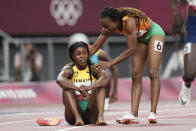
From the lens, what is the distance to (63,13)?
22.8 meters

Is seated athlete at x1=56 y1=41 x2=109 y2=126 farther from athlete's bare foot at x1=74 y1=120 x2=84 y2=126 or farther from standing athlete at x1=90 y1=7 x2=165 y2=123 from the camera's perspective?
standing athlete at x1=90 y1=7 x2=165 y2=123

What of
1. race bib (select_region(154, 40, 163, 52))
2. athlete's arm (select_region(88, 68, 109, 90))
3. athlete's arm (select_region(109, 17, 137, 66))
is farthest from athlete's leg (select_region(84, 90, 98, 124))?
race bib (select_region(154, 40, 163, 52))

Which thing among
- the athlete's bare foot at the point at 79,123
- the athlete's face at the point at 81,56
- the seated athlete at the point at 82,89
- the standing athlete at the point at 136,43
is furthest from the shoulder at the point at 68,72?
the athlete's bare foot at the point at 79,123

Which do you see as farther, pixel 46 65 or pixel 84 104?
pixel 46 65

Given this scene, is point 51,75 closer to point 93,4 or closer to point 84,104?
point 93,4

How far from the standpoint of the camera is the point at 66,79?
952 cm

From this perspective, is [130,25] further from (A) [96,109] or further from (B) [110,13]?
(A) [96,109]

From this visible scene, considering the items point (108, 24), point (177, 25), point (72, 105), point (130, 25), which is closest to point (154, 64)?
point (130, 25)

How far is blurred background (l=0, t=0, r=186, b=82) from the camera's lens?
824 inches

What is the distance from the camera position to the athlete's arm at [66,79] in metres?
9.39

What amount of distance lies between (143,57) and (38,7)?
506 inches

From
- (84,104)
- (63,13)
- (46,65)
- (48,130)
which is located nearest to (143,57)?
(84,104)

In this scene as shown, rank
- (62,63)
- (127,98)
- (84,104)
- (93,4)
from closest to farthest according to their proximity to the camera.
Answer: (84,104)
(127,98)
(62,63)
(93,4)

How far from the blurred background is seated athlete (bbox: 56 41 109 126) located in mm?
10926
